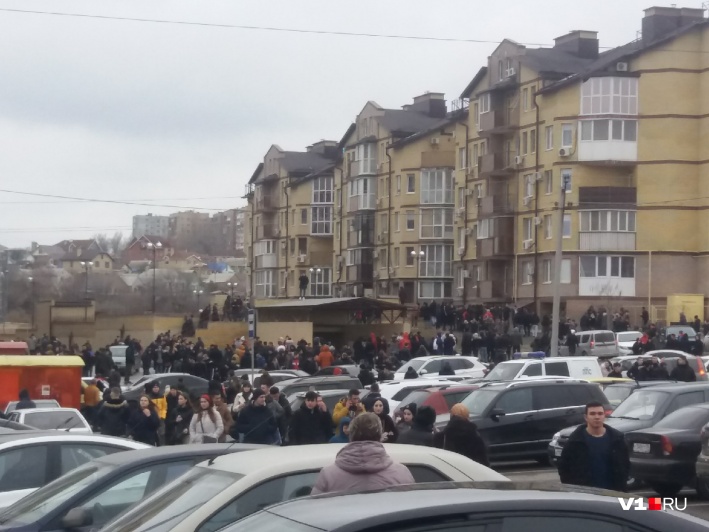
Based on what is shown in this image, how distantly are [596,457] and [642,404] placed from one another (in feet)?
28.6

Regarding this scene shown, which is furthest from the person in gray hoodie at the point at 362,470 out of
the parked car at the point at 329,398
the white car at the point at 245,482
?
the parked car at the point at 329,398

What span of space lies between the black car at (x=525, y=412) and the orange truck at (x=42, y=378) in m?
10.3

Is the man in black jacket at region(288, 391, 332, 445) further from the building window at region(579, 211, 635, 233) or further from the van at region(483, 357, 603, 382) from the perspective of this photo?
the building window at region(579, 211, 635, 233)

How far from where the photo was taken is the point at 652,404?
736 inches

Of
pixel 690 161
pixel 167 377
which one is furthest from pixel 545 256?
pixel 167 377

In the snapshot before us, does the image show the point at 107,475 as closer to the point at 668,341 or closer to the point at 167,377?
the point at 167,377

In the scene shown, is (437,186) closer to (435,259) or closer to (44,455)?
(435,259)

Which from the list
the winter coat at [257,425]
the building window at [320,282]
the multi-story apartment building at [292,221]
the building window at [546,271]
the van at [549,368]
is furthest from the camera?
the multi-story apartment building at [292,221]

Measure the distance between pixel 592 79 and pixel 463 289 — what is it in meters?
17.0

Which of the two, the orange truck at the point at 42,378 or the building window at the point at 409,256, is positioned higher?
the building window at the point at 409,256

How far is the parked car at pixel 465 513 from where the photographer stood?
14.8 feet

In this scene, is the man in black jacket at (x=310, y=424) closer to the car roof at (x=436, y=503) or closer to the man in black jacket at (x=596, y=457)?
the man in black jacket at (x=596, y=457)

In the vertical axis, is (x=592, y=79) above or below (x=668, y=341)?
above

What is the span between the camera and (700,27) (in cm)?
6262
